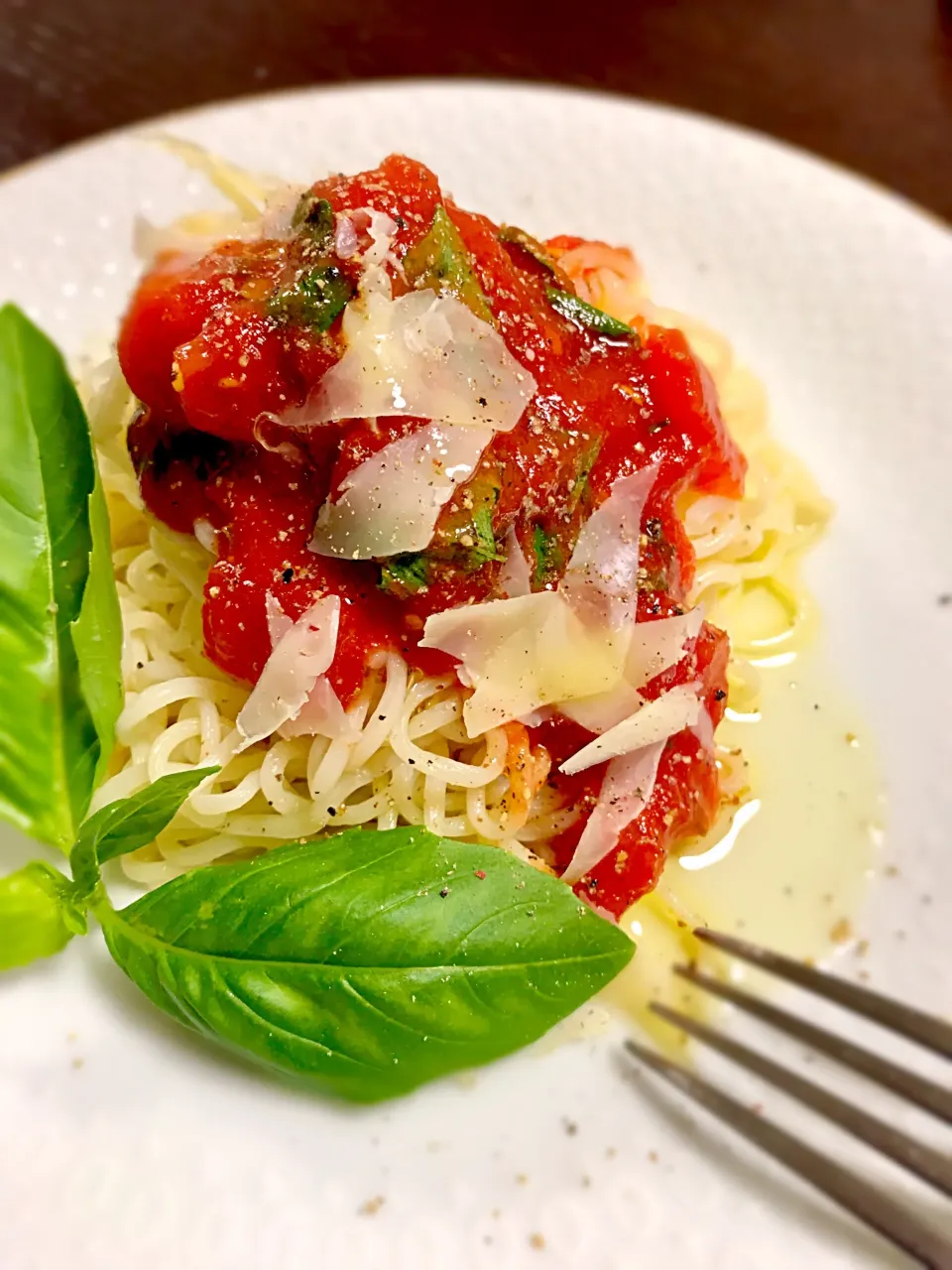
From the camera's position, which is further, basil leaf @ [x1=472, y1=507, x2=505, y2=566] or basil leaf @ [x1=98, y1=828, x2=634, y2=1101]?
basil leaf @ [x1=472, y1=507, x2=505, y2=566]

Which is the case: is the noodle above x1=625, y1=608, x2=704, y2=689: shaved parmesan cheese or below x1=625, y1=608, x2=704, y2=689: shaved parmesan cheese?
below

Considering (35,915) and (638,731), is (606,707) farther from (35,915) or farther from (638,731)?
(35,915)

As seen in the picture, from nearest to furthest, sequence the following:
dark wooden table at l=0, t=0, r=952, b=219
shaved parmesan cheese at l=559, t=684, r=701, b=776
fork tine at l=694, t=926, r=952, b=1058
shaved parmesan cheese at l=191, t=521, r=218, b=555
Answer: fork tine at l=694, t=926, r=952, b=1058
shaved parmesan cheese at l=559, t=684, r=701, b=776
shaved parmesan cheese at l=191, t=521, r=218, b=555
dark wooden table at l=0, t=0, r=952, b=219

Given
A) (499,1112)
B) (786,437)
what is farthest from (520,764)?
(786,437)

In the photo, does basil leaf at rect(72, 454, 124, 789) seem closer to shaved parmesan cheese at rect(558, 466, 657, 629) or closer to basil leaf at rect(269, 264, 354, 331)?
basil leaf at rect(269, 264, 354, 331)

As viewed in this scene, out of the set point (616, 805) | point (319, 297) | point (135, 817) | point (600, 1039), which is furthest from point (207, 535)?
point (600, 1039)

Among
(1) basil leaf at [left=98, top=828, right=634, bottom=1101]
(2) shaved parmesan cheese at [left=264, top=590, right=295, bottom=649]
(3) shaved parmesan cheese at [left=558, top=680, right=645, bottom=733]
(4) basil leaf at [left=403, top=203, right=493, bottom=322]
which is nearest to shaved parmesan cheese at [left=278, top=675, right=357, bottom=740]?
(2) shaved parmesan cheese at [left=264, top=590, right=295, bottom=649]

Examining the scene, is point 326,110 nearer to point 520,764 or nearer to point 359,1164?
point 520,764
